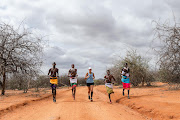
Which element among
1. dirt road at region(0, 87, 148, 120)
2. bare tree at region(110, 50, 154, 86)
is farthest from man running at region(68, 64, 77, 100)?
bare tree at region(110, 50, 154, 86)

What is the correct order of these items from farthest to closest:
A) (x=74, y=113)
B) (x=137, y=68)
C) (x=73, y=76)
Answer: (x=137, y=68) < (x=73, y=76) < (x=74, y=113)

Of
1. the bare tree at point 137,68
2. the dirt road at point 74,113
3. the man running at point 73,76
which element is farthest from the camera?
the bare tree at point 137,68

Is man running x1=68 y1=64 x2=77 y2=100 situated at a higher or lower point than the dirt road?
higher

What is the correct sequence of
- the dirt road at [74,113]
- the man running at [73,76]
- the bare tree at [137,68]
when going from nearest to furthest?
1. the dirt road at [74,113]
2. the man running at [73,76]
3. the bare tree at [137,68]

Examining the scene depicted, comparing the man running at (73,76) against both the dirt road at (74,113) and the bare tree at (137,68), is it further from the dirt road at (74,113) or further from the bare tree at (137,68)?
the bare tree at (137,68)

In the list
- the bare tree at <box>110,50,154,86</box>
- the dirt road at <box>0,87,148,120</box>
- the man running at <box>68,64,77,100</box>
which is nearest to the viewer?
the dirt road at <box>0,87,148,120</box>

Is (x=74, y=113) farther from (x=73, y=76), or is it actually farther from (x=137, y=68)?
(x=137, y=68)

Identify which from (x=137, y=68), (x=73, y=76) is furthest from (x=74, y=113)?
(x=137, y=68)

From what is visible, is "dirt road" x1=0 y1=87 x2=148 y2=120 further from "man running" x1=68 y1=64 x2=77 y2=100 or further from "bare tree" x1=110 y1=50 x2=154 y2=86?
"bare tree" x1=110 y1=50 x2=154 y2=86

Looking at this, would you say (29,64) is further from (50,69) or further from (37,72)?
(50,69)

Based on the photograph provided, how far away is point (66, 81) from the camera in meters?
46.3

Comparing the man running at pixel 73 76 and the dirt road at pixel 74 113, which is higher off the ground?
the man running at pixel 73 76

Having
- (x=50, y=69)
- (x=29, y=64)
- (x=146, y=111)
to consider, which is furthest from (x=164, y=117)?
(x=29, y=64)

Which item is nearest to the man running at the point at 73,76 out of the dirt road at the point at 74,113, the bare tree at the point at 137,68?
the dirt road at the point at 74,113
